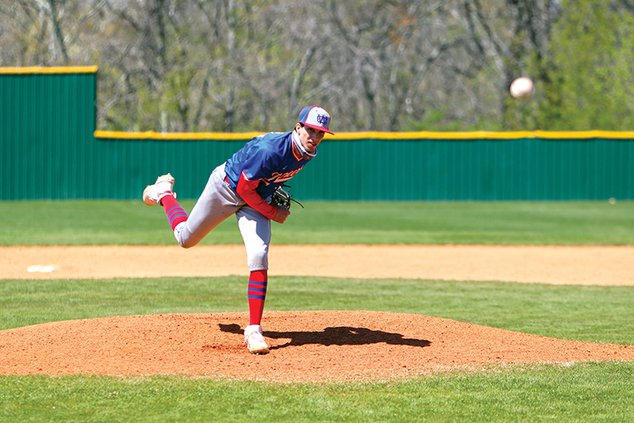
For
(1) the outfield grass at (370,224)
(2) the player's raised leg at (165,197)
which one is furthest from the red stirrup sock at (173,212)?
(1) the outfield grass at (370,224)

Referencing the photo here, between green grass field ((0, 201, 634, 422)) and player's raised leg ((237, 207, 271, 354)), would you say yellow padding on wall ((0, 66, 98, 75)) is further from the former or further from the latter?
player's raised leg ((237, 207, 271, 354))

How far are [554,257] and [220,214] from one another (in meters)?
9.71

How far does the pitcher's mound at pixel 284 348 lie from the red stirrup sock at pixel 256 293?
258 mm

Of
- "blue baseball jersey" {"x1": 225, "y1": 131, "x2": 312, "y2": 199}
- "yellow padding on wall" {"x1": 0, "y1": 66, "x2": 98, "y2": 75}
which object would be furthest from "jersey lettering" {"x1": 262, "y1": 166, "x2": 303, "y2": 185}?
"yellow padding on wall" {"x1": 0, "y1": 66, "x2": 98, "y2": 75}

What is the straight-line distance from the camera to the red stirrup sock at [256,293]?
7.17 meters

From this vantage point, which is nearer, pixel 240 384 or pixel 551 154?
pixel 240 384

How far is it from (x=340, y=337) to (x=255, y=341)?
0.98 meters

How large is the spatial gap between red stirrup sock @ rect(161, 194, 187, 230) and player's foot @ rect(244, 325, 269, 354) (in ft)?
3.79

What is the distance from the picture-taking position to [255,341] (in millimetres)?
6984

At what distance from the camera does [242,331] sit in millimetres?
7965

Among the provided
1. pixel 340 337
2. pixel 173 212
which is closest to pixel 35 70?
pixel 173 212

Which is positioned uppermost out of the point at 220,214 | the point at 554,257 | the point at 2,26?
the point at 2,26

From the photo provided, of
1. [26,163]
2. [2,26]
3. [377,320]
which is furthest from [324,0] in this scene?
[377,320]

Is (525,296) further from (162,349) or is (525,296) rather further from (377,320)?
(162,349)
